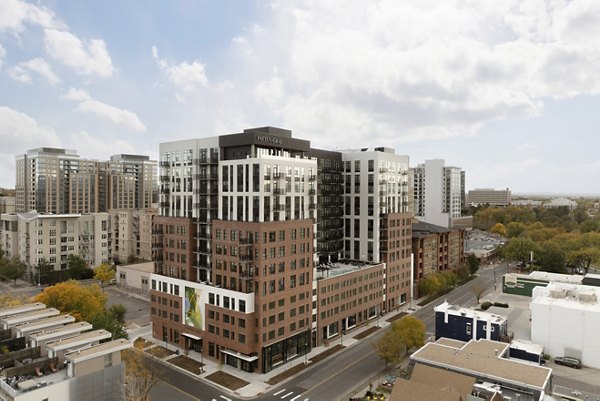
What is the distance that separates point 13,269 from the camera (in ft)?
368

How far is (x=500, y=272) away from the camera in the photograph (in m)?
137

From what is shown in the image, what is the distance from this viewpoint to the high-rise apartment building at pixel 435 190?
7480 inches

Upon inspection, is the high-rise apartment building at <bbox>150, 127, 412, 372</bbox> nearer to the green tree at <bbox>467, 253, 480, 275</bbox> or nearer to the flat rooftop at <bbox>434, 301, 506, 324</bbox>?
the flat rooftop at <bbox>434, 301, 506, 324</bbox>

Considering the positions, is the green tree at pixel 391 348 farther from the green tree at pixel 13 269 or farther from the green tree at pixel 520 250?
the green tree at pixel 13 269

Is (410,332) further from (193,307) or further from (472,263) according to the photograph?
(472,263)

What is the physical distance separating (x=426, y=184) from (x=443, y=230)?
79550 mm

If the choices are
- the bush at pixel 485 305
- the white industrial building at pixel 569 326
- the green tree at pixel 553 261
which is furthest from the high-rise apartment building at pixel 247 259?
the green tree at pixel 553 261

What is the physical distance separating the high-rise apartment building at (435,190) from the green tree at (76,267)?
458 ft

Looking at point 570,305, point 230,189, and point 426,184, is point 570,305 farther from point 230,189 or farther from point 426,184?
point 426,184

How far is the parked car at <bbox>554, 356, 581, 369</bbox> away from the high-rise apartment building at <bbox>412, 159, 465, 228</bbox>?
397ft

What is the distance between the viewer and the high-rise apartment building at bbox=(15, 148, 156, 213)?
547 feet

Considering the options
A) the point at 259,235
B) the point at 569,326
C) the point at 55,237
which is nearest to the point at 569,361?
the point at 569,326

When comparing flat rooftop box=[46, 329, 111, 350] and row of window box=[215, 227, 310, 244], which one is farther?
row of window box=[215, 227, 310, 244]

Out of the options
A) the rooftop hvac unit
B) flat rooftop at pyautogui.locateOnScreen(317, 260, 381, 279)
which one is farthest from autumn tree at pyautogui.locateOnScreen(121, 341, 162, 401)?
the rooftop hvac unit
